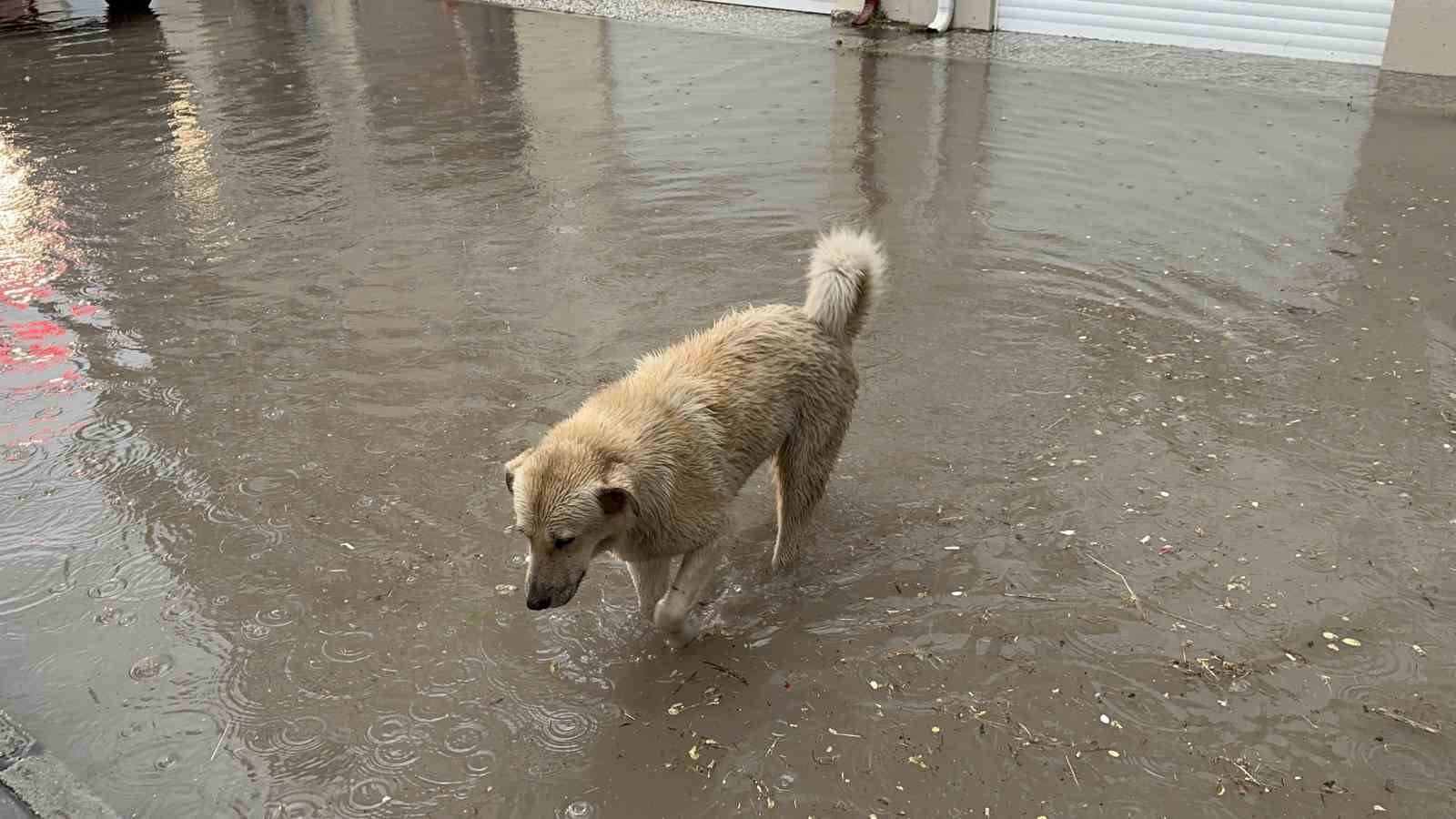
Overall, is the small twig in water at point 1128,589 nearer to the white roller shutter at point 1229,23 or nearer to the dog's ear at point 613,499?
the dog's ear at point 613,499

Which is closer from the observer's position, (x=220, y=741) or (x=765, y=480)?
(x=220, y=741)

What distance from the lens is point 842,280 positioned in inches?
178

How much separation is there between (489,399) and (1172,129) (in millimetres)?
7507

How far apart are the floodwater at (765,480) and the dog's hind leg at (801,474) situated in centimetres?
19

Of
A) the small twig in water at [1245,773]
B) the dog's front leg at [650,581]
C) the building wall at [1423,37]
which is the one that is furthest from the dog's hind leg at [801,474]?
the building wall at [1423,37]

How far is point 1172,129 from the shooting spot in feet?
33.3

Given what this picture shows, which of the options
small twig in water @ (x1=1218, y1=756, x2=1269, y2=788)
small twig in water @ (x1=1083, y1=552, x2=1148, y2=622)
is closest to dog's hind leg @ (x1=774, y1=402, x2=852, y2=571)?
small twig in water @ (x1=1083, y1=552, x2=1148, y2=622)

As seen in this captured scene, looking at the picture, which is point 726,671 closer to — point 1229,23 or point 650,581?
point 650,581

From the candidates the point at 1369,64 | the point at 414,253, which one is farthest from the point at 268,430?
the point at 1369,64

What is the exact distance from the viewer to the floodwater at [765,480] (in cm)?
365

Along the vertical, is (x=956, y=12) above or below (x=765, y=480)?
above

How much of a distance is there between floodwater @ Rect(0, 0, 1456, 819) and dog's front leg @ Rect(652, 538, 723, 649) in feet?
0.41

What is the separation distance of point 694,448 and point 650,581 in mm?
573

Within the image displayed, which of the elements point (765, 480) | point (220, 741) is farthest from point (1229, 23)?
point (220, 741)
